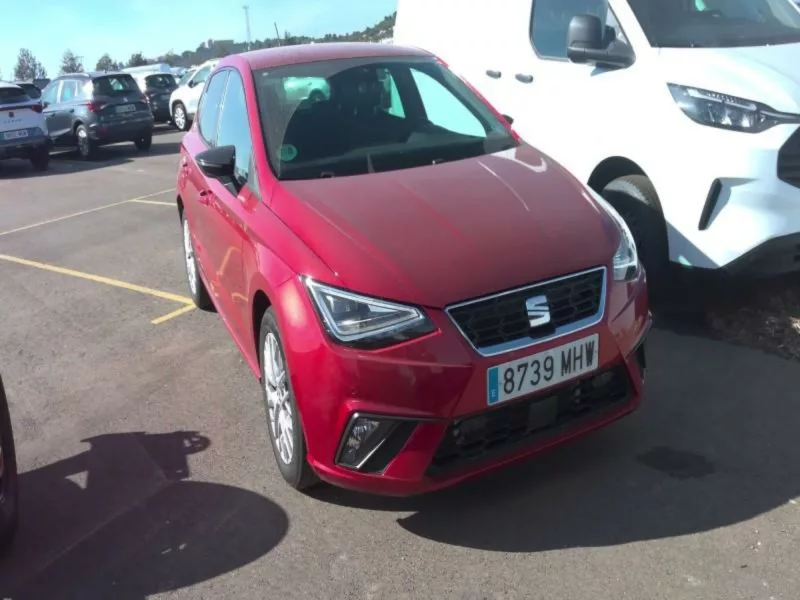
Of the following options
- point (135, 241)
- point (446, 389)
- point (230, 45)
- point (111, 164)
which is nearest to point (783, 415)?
point (446, 389)

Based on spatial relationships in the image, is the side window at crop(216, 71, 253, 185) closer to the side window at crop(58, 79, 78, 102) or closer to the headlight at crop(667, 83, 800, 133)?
the headlight at crop(667, 83, 800, 133)

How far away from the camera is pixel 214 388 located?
185 inches

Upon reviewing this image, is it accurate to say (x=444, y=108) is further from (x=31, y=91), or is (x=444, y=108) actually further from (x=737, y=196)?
(x=31, y=91)

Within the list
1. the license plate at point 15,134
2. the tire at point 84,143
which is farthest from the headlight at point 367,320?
the tire at point 84,143

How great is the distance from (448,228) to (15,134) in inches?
565

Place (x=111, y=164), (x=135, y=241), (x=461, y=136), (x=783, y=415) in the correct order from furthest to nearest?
(x=111, y=164) < (x=135, y=241) < (x=461, y=136) < (x=783, y=415)

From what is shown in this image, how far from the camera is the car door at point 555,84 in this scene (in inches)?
204

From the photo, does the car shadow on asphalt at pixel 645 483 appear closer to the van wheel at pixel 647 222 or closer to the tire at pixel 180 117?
the van wheel at pixel 647 222

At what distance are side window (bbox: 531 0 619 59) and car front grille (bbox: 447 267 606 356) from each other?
2920mm

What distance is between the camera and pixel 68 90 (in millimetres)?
17672

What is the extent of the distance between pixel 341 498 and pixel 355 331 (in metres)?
0.90

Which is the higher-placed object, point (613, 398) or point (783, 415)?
point (613, 398)

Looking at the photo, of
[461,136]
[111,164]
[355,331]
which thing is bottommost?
[111,164]

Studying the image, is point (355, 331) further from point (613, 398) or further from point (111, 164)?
point (111, 164)
